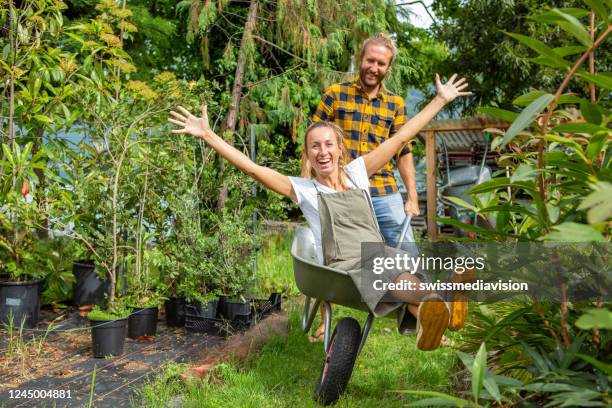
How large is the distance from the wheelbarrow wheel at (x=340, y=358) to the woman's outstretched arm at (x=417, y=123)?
0.71m

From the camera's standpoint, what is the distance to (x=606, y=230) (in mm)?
1490

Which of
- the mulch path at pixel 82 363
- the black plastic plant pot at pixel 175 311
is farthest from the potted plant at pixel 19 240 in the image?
the black plastic plant pot at pixel 175 311

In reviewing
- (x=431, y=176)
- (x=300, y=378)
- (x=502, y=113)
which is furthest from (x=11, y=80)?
(x=431, y=176)

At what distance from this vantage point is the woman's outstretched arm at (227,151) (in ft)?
8.32

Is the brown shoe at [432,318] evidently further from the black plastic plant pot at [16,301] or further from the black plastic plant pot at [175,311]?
the black plastic plant pot at [16,301]

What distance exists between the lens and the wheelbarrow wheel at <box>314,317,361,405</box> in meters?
2.39

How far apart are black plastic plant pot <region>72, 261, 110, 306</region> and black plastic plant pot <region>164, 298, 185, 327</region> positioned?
585mm

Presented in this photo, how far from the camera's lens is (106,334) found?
Answer: 331 centimetres

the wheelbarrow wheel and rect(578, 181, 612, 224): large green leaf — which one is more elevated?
rect(578, 181, 612, 224): large green leaf

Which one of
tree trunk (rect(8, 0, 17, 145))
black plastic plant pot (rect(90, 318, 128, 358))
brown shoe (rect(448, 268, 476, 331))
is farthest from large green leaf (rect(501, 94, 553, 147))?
tree trunk (rect(8, 0, 17, 145))

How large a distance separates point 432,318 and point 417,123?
0.86m

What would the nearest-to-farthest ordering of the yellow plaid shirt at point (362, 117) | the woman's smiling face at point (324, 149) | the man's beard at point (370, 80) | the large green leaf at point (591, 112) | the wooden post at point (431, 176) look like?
the large green leaf at point (591, 112) < the woman's smiling face at point (324, 149) < the man's beard at point (370, 80) < the yellow plaid shirt at point (362, 117) < the wooden post at point (431, 176)

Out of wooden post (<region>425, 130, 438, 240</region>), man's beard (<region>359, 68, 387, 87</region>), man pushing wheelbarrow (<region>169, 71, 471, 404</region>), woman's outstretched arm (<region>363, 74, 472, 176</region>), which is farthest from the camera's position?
wooden post (<region>425, 130, 438, 240</region>)

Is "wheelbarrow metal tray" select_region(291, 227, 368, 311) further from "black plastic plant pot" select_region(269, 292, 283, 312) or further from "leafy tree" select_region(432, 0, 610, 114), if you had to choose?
"leafy tree" select_region(432, 0, 610, 114)
